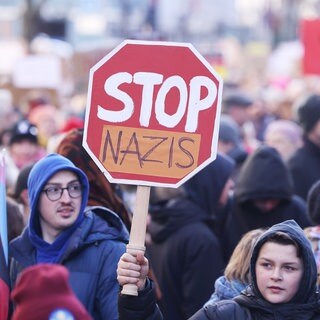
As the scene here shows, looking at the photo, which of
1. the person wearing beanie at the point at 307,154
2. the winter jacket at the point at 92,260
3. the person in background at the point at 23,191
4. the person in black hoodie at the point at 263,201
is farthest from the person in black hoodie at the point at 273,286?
the person wearing beanie at the point at 307,154

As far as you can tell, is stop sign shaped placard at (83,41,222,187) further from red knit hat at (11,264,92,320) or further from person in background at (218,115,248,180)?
person in background at (218,115,248,180)

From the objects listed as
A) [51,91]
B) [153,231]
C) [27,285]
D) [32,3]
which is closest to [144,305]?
[27,285]

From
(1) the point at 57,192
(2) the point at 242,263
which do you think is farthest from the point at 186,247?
(1) the point at 57,192

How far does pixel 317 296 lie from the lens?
16.3 ft

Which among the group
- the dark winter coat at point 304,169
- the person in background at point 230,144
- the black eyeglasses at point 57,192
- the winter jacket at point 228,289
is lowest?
the winter jacket at point 228,289

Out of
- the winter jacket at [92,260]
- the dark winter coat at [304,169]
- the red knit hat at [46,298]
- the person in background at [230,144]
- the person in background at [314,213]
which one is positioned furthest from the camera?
the person in background at [230,144]

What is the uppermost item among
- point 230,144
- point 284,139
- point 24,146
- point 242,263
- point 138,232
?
point 284,139

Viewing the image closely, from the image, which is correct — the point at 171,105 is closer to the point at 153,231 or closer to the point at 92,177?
the point at 92,177

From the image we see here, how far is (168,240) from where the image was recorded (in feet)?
24.5

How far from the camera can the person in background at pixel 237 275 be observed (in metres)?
5.59

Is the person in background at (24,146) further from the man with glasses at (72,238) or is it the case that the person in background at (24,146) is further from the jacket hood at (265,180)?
the man with glasses at (72,238)

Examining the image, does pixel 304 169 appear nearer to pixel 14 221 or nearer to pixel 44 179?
pixel 14 221

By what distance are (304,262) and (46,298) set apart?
5.15ft

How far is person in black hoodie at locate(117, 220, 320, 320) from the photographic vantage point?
4.87 meters
